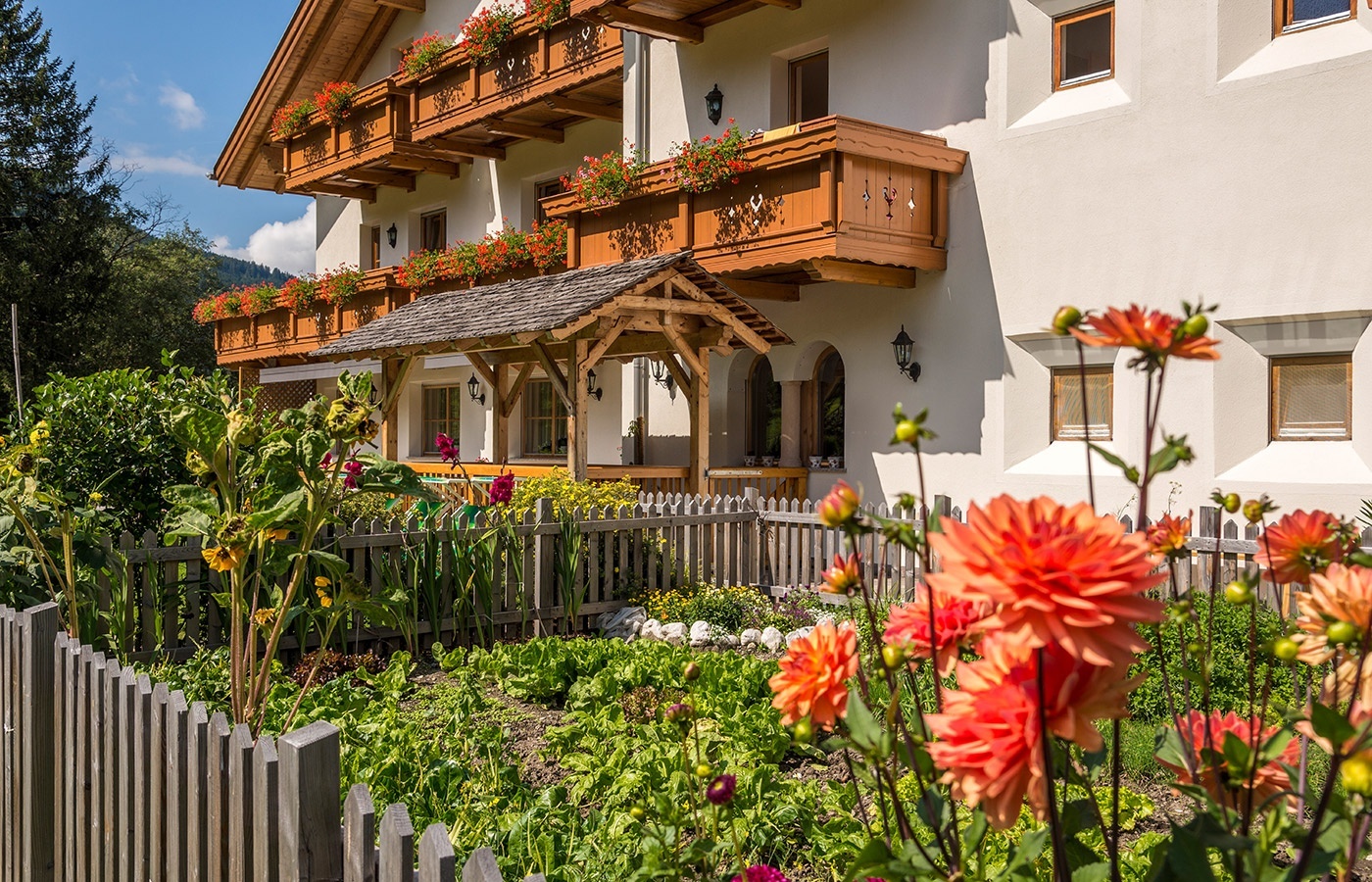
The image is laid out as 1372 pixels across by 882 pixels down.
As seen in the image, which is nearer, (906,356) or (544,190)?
(906,356)

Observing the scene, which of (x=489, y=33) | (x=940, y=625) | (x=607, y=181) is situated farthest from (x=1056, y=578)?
(x=489, y=33)

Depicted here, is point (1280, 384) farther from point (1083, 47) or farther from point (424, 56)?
point (424, 56)

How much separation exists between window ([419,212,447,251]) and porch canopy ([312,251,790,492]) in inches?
334

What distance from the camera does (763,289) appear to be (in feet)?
49.4

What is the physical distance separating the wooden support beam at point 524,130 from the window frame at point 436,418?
5.05m

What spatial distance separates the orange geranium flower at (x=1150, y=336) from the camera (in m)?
1.20

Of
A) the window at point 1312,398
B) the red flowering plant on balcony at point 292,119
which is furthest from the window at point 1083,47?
the red flowering plant on balcony at point 292,119

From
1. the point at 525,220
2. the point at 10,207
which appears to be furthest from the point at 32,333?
the point at 525,220

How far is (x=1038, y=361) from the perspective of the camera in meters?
12.9

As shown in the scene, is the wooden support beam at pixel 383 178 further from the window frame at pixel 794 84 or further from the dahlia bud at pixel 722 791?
the dahlia bud at pixel 722 791

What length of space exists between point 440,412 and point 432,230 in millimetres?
3737

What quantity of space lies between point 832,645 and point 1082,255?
11967 millimetres

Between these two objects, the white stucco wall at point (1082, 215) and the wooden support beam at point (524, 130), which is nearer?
the white stucco wall at point (1082, 215)

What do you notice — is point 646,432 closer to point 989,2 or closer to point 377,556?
point 989,2
